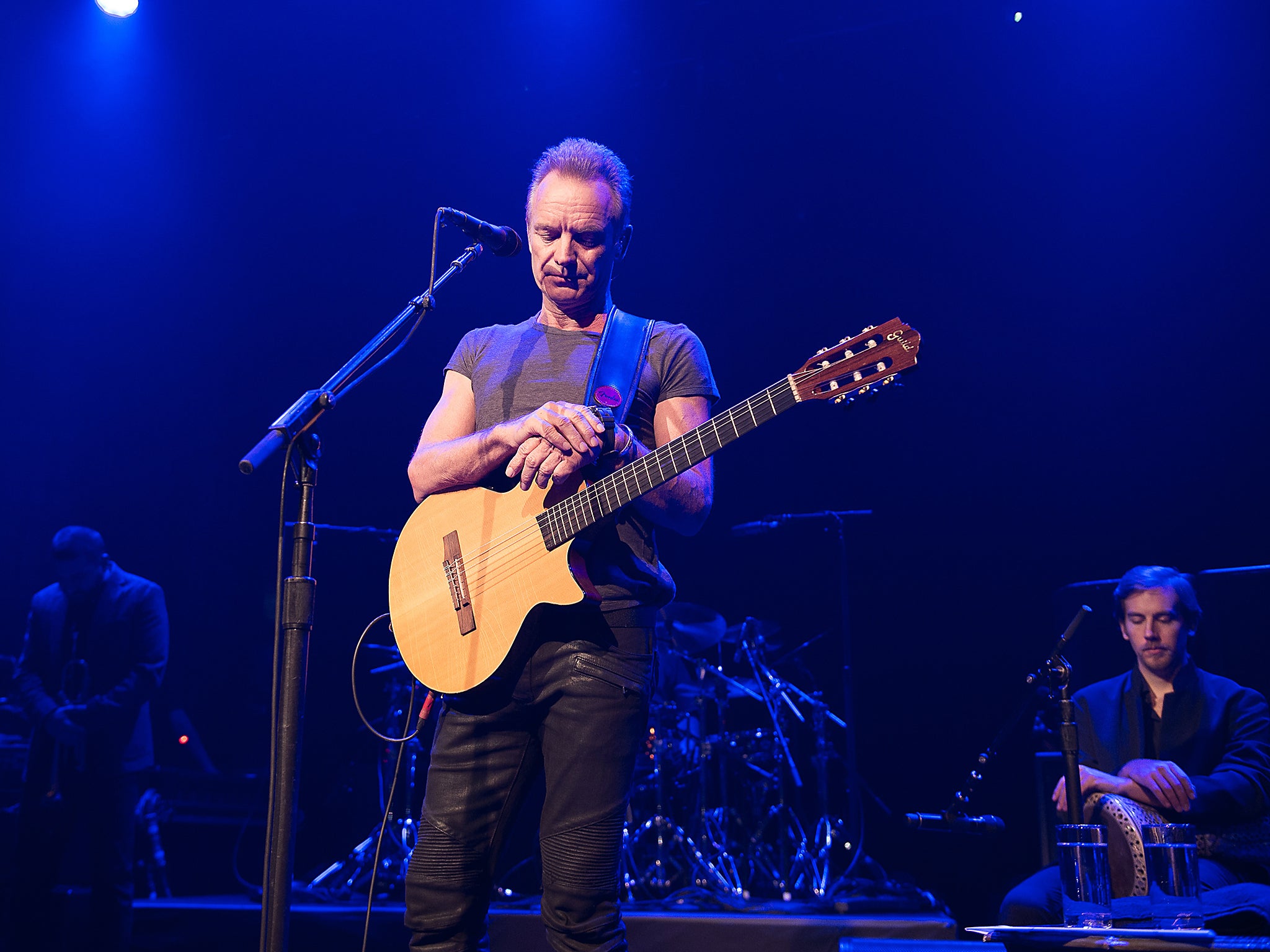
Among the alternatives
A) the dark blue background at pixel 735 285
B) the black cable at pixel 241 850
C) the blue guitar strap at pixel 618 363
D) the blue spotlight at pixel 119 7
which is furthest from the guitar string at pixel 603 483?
the blue spotlight at pixel 119 7

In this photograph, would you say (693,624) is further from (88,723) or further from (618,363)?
(618,363)

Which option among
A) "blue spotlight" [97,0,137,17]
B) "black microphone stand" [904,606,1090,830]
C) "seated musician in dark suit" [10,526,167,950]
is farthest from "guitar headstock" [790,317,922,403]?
"blue spotlight" [97,0,137,17]

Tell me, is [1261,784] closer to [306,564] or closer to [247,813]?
[306,564]

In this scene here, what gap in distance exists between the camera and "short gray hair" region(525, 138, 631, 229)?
104 inches

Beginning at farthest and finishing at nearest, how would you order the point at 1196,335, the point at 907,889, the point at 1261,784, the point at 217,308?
the point at 217,308
the point at 1196,335
the point at 907,889
the point at 1261,784

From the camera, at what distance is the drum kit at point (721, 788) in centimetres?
601

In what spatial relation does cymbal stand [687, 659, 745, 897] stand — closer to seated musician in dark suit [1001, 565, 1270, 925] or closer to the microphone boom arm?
seated musician in dark suit [1001, 565, 1270, 925]

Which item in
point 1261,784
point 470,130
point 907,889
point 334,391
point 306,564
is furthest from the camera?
point 470,130

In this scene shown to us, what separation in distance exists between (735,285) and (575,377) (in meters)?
4.92

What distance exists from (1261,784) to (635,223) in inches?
194

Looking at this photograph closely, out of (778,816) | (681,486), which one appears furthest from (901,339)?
(778,816)

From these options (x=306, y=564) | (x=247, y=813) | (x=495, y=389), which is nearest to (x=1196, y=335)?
(x=495, y=389)

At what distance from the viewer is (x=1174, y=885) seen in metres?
2.42

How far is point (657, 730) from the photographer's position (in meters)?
6.33
